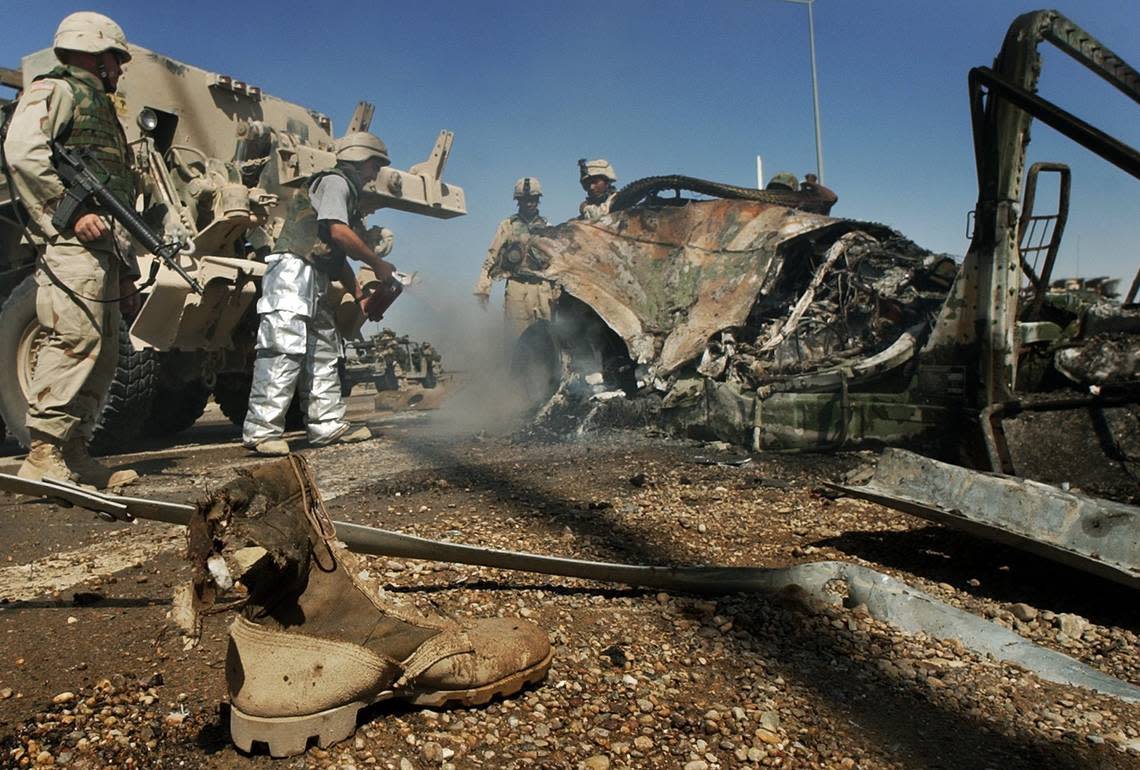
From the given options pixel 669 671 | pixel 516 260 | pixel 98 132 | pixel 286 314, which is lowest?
pixel 669 671

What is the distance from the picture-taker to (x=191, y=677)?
1.73m

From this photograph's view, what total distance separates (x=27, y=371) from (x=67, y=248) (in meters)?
1.91

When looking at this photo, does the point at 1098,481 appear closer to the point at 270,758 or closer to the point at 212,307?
the point at 270,758

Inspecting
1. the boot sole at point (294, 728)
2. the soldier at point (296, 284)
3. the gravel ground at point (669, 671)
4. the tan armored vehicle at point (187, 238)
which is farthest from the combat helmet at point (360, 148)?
the boot sole at point (294, 728)

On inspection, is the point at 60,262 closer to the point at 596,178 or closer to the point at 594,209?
the point at 594,209

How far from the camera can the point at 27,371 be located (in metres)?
5.09

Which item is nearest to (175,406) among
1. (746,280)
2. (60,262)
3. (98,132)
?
(60,262)

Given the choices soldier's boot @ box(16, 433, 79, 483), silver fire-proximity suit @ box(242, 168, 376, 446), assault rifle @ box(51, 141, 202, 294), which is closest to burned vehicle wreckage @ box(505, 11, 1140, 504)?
silver fire-proximity suit @ box(242, 168, 376, 446)

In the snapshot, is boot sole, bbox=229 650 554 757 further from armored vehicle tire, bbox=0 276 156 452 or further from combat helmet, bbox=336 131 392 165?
combat helmet, bbox=336 131 392 165

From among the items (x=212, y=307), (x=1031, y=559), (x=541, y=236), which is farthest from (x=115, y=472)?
(x=1031, y=559)

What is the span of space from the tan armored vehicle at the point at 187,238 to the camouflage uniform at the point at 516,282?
6.26 ft

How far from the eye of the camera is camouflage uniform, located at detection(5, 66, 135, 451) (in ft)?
11.9

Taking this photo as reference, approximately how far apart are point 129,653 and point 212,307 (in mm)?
4172

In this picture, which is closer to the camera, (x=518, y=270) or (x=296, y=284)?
(x=296, y=284)
